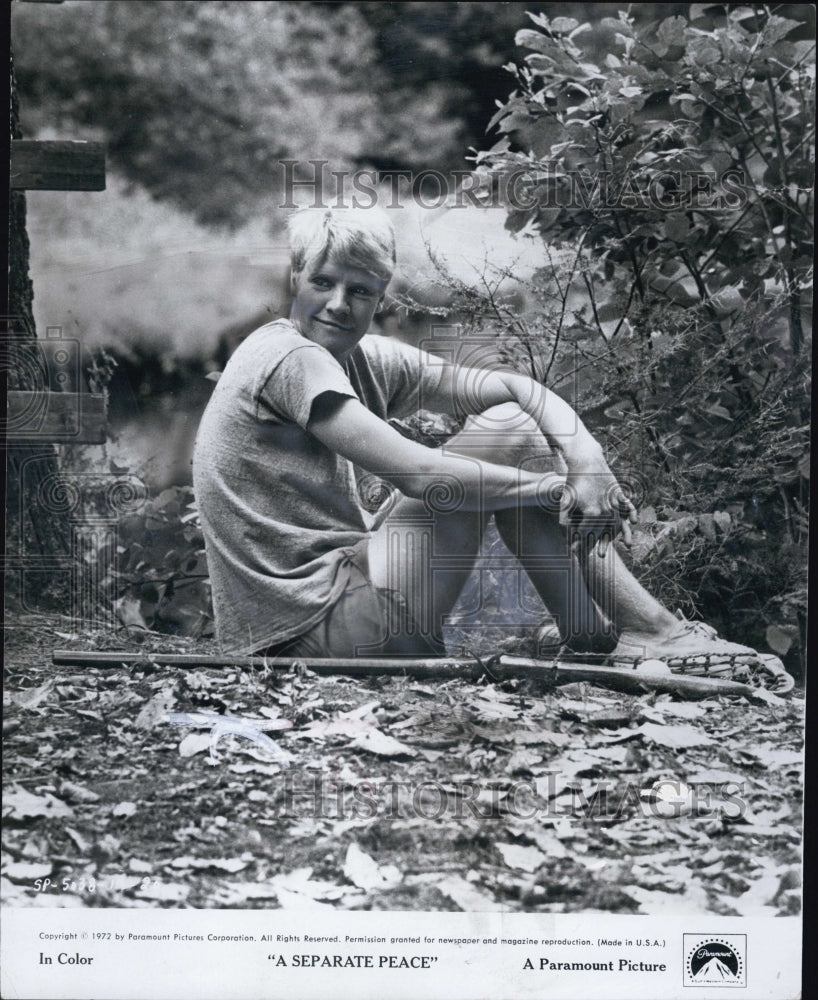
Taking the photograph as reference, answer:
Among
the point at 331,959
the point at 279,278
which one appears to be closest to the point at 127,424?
the point at 279,278

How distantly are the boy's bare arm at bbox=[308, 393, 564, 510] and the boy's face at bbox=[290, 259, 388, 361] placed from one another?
0.65 feet

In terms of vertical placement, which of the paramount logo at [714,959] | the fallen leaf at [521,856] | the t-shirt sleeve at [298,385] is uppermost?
the t-shirt sleeve at [298,385]

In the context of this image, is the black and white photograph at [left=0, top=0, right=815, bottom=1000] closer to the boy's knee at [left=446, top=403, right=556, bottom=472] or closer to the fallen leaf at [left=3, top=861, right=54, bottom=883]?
the boy's knee at [left=446, top=403, right=556, bottom=472]

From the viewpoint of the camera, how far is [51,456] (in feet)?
10.3

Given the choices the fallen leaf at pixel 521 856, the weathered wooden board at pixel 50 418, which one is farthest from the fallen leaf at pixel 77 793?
the fallen leaf at pixel 521 856

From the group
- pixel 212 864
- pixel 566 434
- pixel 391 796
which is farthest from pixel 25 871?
pixel 566 434

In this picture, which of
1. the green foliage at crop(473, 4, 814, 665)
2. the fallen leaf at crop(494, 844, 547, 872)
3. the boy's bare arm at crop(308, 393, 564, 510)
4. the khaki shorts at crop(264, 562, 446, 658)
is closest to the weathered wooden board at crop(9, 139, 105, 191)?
the boy's bare arm at crop(308, 393, 564, 510)

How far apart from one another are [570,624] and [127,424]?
150 cm

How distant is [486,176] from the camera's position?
315 centimetres

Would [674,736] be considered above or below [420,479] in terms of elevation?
below

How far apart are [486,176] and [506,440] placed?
82 centimetres

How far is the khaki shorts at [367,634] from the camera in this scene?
3.10m

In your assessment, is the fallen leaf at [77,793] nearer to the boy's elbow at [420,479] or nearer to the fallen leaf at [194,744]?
the fallen leaf at [194,744]

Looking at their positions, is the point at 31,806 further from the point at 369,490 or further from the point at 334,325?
the point at 334,325
